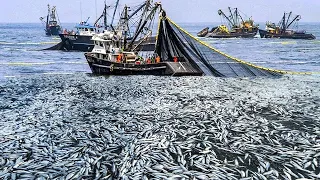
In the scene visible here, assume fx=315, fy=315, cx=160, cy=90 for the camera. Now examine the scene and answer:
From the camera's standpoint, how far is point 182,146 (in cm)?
1616

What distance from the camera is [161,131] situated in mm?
18484

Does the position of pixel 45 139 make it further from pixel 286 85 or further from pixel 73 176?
pixel 286 85

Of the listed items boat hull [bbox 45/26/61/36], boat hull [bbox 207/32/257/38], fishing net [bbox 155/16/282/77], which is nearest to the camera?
fishing net [bbox 155/16/282/77]

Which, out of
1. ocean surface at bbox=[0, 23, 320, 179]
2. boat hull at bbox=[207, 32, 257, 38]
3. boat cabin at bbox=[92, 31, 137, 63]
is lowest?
ocean surface at bbox=[0, 23, 320, 179]

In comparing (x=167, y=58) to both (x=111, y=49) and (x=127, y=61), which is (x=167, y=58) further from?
(x=111, y=49)

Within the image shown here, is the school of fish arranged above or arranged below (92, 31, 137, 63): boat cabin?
below

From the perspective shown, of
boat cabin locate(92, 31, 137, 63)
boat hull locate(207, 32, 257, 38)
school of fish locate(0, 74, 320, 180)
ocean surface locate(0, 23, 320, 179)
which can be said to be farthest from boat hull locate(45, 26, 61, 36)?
school of fish locate(0, 74, 320, 180)

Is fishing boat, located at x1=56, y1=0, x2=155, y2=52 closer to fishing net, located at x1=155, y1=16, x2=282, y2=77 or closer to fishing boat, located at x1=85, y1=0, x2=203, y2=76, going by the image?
fishing boat, located at x1=85, y1=0, x2=203, y2=76

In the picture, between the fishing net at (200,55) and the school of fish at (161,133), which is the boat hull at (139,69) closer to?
the fishing net at (200,55)

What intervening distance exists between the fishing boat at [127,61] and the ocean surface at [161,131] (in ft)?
15.0

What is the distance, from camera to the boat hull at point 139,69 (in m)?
37.9

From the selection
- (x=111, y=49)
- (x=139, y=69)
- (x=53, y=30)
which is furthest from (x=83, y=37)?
(x=53, y=30)

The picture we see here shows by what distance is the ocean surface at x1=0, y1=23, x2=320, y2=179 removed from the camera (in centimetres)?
1360

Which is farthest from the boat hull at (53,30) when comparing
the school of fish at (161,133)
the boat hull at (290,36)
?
the school of fish at (161,133)
